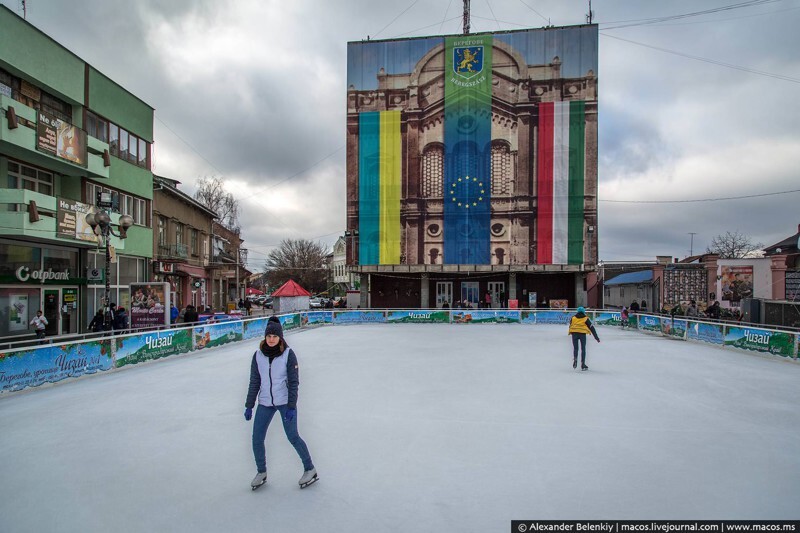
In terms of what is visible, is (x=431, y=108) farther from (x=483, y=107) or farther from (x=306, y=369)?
(x=306, y=369)

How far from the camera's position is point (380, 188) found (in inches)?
1446

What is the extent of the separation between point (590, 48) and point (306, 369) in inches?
1375

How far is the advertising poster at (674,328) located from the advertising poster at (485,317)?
888 cm

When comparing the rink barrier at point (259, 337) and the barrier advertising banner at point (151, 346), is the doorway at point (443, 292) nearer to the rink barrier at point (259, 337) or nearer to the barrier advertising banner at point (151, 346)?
the rink barrier at point (259, 337)

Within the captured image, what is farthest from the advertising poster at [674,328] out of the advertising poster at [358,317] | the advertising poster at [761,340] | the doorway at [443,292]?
the doorway at [443,292]

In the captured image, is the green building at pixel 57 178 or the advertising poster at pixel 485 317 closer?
the green building at pixel 57 178

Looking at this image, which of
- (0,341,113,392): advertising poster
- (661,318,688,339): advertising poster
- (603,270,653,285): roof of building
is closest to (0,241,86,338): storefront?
(0,341,113,392): advertising poster

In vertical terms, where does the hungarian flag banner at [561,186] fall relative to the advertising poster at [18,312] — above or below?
above

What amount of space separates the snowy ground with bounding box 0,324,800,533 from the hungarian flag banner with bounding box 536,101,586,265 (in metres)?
24.5

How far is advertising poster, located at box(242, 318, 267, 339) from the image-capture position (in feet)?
63.1

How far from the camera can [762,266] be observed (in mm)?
25547

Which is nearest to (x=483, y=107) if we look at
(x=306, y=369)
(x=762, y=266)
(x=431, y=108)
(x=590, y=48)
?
(x=431, y=108)

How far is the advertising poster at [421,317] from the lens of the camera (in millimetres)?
28570

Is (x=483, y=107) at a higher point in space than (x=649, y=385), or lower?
higher
